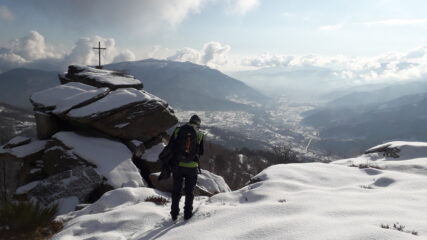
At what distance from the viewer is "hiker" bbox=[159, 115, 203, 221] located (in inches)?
372

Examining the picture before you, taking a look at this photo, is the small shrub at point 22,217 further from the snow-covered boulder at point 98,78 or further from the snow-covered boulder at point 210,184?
the snow-covered boulder at point 98,78

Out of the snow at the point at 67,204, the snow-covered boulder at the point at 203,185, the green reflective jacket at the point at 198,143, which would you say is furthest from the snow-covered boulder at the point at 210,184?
the green reflective jacket at the point at 198,143

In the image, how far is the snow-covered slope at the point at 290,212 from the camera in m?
6.78

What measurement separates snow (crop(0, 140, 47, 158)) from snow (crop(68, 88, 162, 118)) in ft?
12.2

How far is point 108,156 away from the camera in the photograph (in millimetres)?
21875

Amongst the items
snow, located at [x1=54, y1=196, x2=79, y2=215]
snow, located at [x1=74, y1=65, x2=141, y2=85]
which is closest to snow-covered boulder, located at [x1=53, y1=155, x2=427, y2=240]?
snow, located at [x1=54, y1=196, x2=79, y2=215]

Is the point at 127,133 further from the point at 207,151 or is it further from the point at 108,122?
the point at 207,151

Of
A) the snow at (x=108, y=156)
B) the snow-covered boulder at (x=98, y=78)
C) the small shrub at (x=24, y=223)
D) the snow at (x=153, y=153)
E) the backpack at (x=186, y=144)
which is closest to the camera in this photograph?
the small shrub at (x=24, y=223)

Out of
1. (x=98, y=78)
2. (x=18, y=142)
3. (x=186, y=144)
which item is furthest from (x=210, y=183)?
(x=18, y=142)

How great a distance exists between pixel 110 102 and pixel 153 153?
5308 millimetres

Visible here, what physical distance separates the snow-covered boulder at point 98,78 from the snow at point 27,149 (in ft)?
22.3

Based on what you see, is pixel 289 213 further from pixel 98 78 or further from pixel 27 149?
pixel 98 78

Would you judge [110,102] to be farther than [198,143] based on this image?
Yes

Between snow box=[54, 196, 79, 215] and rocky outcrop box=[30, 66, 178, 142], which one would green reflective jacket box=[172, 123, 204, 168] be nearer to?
snow box=[54, 196, 79, 215]
